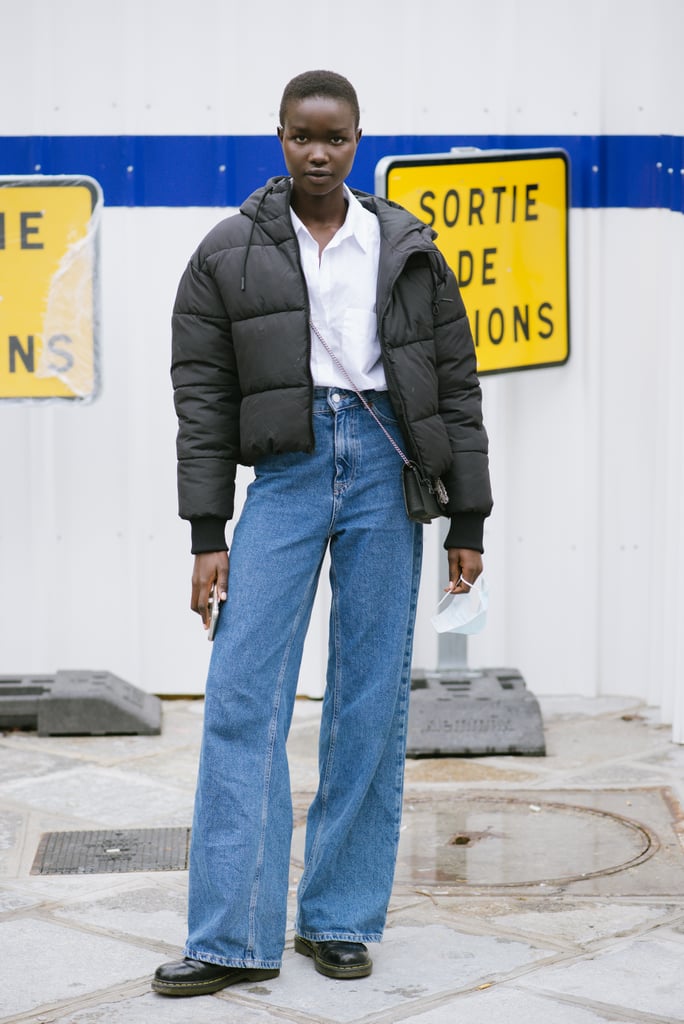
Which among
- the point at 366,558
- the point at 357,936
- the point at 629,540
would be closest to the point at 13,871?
the point at 357,936

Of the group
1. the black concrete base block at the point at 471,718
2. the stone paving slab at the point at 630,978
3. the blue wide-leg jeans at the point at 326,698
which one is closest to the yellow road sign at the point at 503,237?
the black concrete base block at the point at 471,718

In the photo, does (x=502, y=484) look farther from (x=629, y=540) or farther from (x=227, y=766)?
(x=227, y=766)

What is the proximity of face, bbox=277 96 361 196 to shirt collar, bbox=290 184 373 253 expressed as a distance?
80mm

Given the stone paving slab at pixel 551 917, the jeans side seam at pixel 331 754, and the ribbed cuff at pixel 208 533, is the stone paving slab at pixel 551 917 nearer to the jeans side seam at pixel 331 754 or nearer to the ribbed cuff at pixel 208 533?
the jeans side seam at pixel 331 754

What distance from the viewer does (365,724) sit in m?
3.53

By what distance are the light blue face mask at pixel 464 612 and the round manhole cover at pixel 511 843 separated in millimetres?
866

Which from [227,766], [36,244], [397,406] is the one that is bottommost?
[227,766]

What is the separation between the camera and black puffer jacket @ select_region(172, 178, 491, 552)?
3.38 m

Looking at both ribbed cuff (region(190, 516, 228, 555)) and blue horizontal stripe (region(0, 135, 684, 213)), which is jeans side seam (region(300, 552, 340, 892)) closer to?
ribbed cuff (region(190, 516, 228, 555))

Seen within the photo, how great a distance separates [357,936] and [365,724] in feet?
1.50

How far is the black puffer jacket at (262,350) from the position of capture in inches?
133

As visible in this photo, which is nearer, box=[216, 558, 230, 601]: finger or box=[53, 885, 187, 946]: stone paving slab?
box=[216, 558, 230, 601]: finger

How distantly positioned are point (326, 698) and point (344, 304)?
0.84 metres
